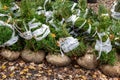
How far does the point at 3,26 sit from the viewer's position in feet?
13.1

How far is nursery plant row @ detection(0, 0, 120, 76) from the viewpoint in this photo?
12.9ft

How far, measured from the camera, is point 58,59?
155 inches

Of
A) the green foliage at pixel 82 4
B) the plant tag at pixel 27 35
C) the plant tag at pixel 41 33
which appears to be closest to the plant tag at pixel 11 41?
the plant tag at pixel 27 35

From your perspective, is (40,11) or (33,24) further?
(40,11)

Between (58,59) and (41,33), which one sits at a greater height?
(41,33)

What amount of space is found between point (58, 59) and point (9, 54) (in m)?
0.64

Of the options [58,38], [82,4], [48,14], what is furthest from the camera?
[82,4]

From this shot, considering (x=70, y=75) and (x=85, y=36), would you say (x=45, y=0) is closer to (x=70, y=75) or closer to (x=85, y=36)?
(x=85, y=36)

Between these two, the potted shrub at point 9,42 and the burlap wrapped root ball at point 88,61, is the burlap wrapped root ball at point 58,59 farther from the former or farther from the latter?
the potted shrub at point 9,42

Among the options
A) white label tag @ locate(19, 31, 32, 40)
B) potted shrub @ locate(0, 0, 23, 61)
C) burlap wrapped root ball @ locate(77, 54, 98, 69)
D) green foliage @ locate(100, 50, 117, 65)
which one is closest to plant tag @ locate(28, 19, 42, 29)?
white label tag @ locate(19, 31, 32, 40)

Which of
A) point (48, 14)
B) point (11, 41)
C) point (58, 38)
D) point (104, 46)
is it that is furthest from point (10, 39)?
point (104, 46)

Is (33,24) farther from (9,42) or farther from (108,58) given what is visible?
(108,58)

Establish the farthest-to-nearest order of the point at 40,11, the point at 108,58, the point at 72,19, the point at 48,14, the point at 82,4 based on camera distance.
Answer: the point at 82,4 < the point at 40,11 < the point at 48,14 < the point at 72,19 < the point at 108,58

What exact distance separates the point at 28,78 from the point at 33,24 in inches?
28.4
